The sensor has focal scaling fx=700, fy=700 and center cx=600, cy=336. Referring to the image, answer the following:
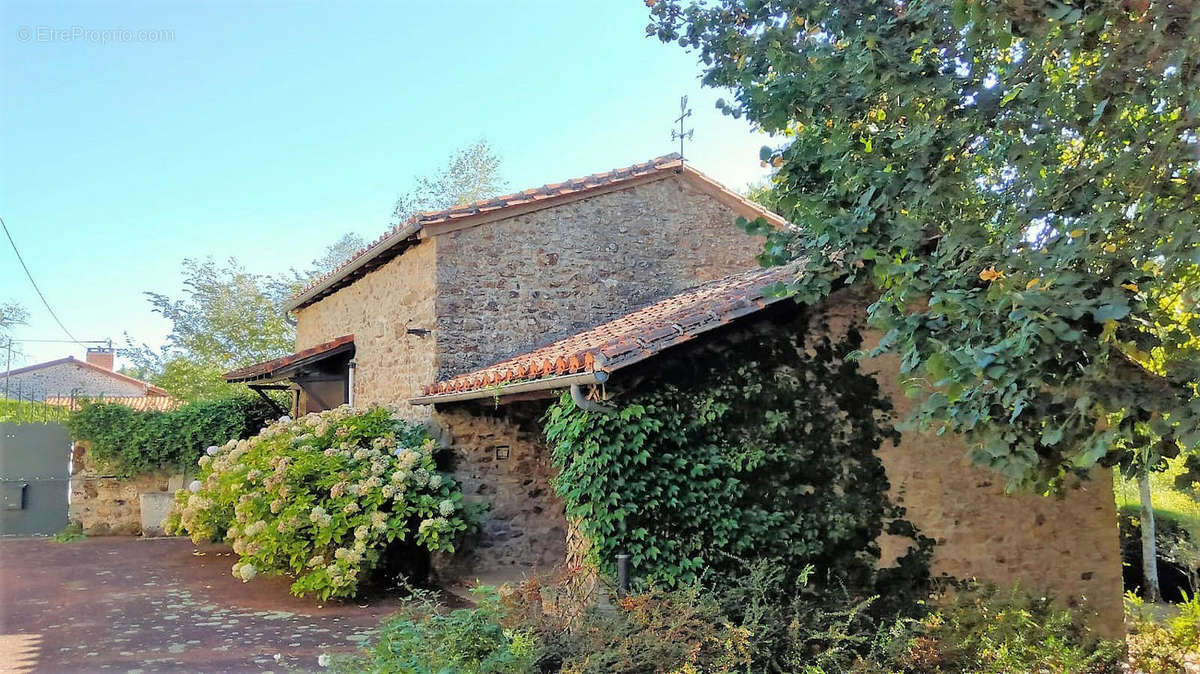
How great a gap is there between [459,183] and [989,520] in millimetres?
21148

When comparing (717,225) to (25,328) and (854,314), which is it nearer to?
(854,314)

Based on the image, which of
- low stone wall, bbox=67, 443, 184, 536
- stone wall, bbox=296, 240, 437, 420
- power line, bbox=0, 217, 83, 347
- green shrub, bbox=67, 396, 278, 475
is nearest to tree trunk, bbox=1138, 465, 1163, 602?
stone wall, bbox=296, 240, 437, 420

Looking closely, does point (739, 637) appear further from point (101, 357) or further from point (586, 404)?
point (101, 357)

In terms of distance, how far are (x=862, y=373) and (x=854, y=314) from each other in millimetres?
494

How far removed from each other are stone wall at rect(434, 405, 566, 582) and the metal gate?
9275mm

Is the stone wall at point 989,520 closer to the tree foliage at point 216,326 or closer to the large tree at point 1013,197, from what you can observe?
the large tree at point 1013,197

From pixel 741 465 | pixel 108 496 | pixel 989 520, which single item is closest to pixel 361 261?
pixel 741 465

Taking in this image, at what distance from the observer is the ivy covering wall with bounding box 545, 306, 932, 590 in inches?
203

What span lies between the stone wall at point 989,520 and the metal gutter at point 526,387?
2.10m

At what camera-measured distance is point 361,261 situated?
982 centimetres

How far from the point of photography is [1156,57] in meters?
3.23

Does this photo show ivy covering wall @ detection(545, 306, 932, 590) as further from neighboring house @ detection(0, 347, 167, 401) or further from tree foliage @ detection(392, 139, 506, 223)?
neighboring house @ detection(0, 347, 167, 401)

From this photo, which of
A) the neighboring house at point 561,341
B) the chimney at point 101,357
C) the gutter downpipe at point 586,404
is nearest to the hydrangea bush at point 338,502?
the neighboring house at point 561,341

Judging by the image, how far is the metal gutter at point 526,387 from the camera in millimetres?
5049
